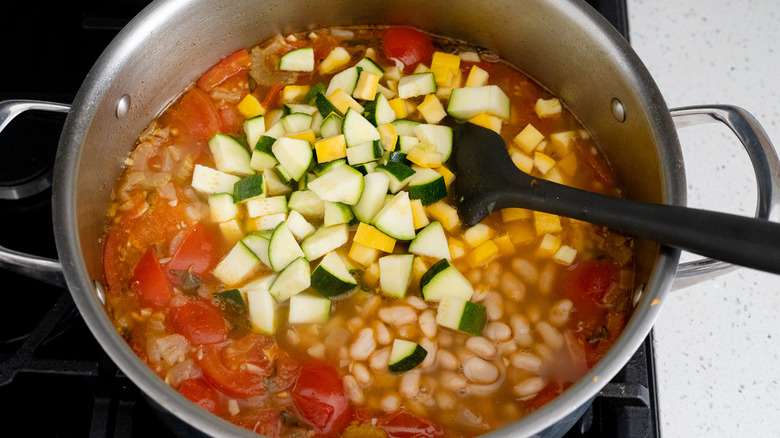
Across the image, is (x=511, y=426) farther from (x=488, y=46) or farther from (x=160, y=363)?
(x=488, y=46)

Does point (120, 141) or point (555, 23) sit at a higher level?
point (555, 23)

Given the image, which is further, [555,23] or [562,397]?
[555,23]

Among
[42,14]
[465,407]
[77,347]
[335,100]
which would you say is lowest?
[465,407]

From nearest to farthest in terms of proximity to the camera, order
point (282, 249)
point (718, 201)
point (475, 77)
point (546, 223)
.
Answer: point (282, 249)
point (546, 223)
point (475, 77)
point (718, 201)

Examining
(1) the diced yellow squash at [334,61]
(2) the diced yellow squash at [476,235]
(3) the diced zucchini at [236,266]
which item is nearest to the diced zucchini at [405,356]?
(2) the diced yellow squash at [476,235]

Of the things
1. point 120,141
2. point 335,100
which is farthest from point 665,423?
point 120,141

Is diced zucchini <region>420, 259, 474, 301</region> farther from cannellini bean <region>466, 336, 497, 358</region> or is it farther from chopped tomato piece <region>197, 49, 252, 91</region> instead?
chopped tomato piece <region>197, 49, 252, 91</region>

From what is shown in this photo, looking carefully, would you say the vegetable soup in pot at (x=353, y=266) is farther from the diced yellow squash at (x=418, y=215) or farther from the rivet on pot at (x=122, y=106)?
the rivet on pot at (x=122, y=106)

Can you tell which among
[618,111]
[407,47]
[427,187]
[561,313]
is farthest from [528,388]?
[407,47]

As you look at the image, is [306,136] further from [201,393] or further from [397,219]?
→ [201,393]
